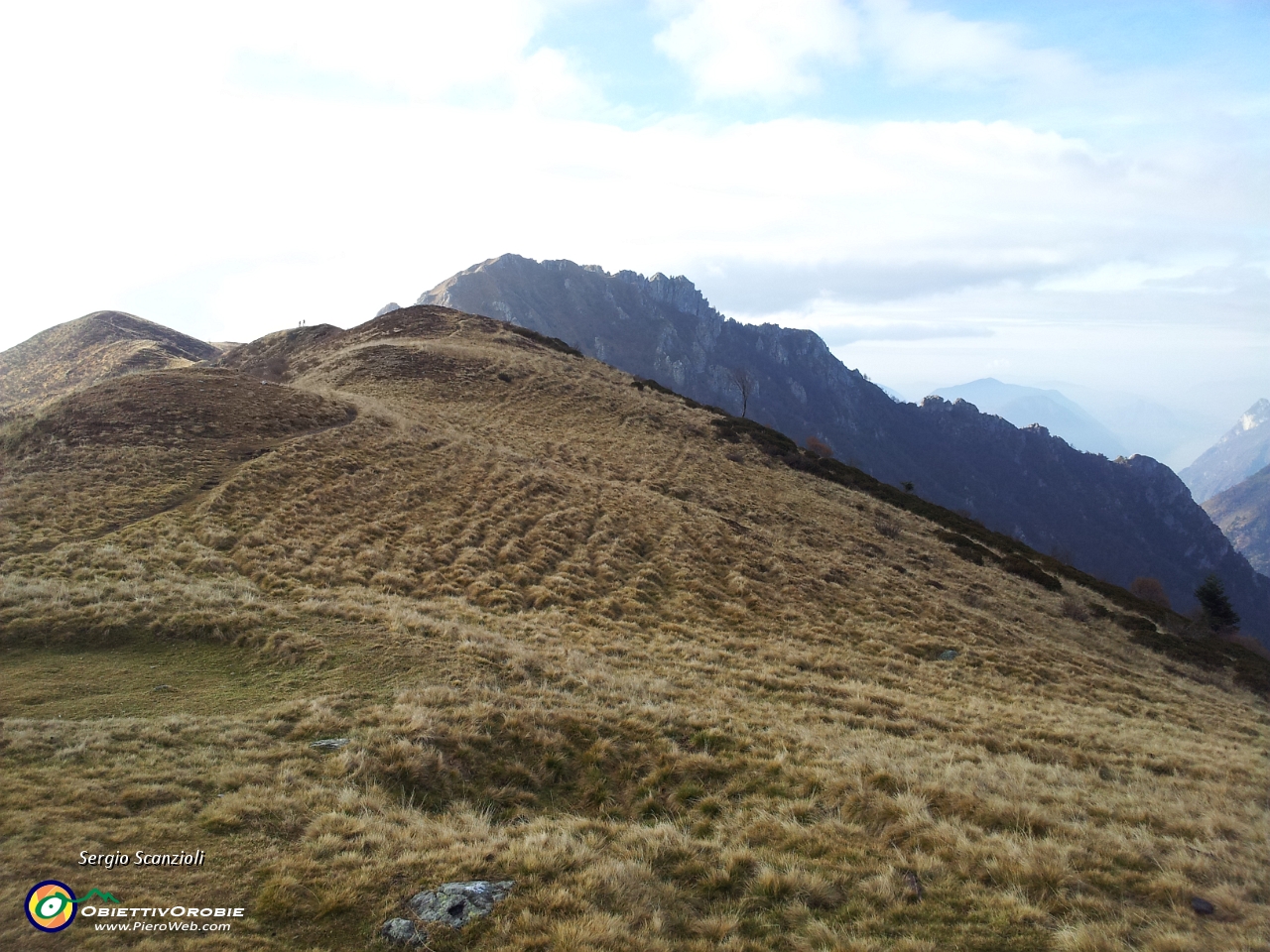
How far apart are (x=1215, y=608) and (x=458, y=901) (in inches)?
3006

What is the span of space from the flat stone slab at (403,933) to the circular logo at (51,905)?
119 inches

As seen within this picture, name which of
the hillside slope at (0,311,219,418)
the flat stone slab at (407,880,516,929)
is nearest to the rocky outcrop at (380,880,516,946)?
the flat stone slab at (407,880,516,929)

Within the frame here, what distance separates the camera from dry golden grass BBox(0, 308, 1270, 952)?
6.75 meters

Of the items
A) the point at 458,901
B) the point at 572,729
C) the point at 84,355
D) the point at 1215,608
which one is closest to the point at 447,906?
the point at 458,901

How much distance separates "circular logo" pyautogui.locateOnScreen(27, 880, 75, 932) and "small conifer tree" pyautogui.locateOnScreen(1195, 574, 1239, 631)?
76.6 meters

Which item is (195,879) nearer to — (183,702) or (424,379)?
(183,702)

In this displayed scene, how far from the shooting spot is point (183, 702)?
1132 centimetres

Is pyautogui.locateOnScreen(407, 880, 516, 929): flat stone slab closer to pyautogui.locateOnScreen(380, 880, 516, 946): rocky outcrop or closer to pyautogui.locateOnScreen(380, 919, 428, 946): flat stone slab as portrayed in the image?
pyautogui.locateOnScreen(380, 880, 516, 946): rocky outcrop

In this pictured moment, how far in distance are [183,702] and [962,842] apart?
1359 cm

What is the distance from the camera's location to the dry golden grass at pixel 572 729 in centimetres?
675

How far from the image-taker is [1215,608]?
5597cm

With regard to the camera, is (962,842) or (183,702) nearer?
(962,842)

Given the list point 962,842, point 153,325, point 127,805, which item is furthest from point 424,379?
point 153,325

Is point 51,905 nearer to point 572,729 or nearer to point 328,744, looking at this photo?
point 328,744
